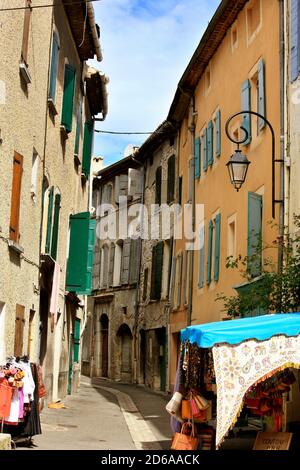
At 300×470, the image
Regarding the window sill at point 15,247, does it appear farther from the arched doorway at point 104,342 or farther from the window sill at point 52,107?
the arched doorway at point 104,342

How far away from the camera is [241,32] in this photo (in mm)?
16938

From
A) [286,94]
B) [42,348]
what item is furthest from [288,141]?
[42,348]

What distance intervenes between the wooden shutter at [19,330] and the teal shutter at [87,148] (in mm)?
9651

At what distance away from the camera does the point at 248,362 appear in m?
8.67

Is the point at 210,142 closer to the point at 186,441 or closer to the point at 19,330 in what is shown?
the point at 19,330

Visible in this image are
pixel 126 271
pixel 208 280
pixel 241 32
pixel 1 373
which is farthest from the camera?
pixel 126 271

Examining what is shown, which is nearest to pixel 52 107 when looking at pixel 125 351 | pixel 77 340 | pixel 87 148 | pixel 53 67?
pixel 53 67

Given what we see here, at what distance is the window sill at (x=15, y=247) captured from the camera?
12023mm

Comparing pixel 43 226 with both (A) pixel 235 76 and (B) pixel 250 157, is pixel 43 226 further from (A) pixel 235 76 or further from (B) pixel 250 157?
(A) pixel 235 76

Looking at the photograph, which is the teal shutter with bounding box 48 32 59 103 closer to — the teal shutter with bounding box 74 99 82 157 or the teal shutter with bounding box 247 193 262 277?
the teal shutter with bounding box 74 99 82 157

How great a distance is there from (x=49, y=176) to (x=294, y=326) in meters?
8.72

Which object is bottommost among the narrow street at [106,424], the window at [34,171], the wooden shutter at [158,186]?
the narrow street at [106,424]

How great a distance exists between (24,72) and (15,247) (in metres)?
2.98

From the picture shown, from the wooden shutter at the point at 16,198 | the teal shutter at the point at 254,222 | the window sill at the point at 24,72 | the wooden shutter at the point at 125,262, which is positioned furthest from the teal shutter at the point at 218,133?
the wooden shutter at the point at 125,262
